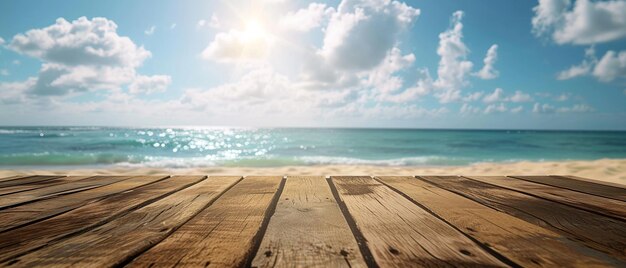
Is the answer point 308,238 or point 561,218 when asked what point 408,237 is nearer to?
point 308,238

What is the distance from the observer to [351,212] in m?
1.18

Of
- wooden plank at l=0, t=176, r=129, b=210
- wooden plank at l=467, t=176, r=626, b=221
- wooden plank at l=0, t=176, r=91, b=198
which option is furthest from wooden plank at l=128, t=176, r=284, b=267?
wooden plank at l=467, t=176, r=626, b=221

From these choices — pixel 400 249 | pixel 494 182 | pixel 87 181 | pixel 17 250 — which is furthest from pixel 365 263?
pixel 87 181

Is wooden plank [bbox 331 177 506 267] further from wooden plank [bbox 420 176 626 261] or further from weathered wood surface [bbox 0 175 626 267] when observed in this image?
wooden plank [bbox 420 176 626 261]

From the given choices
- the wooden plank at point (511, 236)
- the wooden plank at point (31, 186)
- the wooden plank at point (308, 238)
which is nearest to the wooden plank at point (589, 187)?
the wooden plank at point (511, 236)

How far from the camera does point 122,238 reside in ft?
2.91

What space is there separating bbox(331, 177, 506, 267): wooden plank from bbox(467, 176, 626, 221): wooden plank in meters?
0.79

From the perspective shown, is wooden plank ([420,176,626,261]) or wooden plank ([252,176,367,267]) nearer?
wooden plank ([252,176,367,267])

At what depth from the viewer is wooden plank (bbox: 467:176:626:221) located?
1270mm

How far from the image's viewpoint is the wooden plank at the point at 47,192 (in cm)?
139

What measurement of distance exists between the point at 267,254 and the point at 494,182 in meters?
1.89

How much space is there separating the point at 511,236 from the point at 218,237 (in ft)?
3.07

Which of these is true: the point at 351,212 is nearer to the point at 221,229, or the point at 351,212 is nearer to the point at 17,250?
the point at 221,229

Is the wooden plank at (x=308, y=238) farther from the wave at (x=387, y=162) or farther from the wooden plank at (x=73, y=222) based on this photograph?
the wave at (x=387, y=162)
